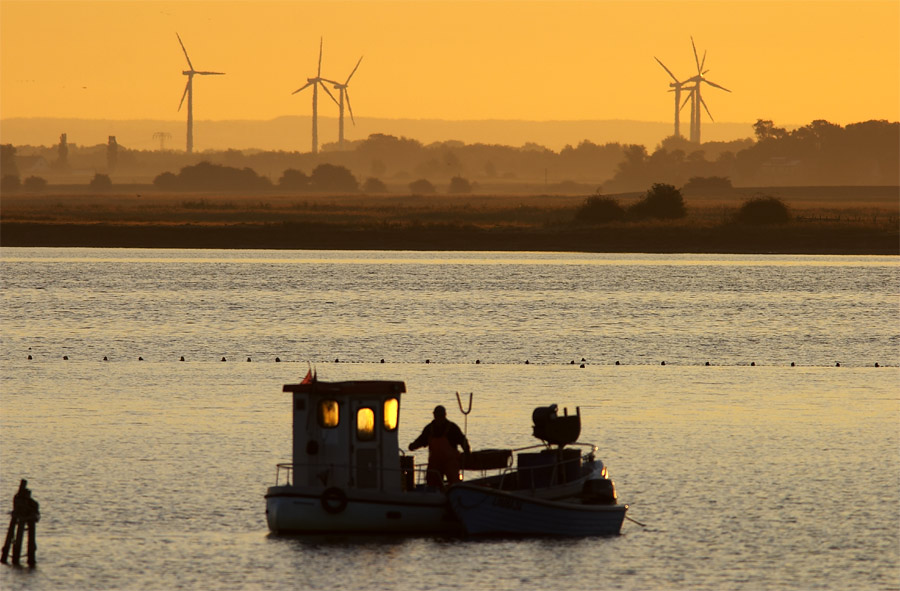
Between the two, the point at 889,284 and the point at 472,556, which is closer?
the point at 472,556

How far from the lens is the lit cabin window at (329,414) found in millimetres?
32438

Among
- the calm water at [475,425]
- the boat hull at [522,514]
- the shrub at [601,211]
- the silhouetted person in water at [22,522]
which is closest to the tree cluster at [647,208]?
the shrub at [601,211]

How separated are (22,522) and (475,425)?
68.9 feet

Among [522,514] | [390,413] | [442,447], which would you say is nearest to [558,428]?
[522,514]

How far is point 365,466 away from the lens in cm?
3247

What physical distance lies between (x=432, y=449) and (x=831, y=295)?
10236cm

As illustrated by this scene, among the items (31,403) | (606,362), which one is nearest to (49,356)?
(31,403)

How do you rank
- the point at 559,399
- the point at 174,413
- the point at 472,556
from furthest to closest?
the point at 559,399, the point at 174,413, the point at 472,556

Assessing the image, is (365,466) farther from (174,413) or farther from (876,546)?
(174,413)

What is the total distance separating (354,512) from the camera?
105ft

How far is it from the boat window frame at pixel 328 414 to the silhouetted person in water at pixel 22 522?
21.0 ft

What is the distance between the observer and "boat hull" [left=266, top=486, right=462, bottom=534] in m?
32.0

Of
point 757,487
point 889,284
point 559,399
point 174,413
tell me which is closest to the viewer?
point 757,487

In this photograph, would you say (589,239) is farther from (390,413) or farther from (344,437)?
(344,437)
